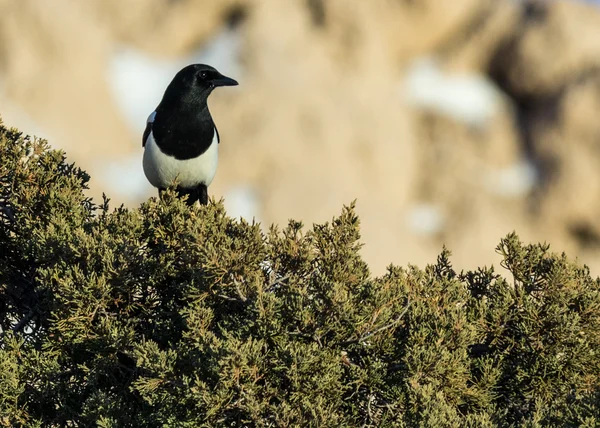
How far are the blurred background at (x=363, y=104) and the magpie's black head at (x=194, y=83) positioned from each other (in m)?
21.6

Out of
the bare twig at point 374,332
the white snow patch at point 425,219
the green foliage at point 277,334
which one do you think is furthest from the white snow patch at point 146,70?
the bare twig at point 374,332

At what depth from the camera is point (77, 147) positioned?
31469 mm

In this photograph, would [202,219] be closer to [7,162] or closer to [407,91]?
[7,162]

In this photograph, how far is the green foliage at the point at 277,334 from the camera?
12.1 feet

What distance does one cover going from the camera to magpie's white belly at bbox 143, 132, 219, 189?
647 cm

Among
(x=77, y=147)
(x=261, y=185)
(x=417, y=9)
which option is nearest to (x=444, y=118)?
(x=417, y=9)

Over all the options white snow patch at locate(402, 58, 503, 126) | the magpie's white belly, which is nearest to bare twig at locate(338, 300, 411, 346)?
the magpie's white belly

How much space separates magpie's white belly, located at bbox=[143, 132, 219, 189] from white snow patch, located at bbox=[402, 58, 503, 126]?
111ft

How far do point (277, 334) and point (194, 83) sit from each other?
3.19 m

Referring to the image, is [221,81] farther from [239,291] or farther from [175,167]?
[239,291]

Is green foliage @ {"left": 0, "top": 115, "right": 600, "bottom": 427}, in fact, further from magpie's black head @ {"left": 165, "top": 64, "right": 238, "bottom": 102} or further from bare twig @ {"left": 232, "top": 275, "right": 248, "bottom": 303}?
magpie's black head @ {"left": 165, "top": 64, "right": 238, "bottom": 102}

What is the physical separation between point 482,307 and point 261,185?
27.2 meters

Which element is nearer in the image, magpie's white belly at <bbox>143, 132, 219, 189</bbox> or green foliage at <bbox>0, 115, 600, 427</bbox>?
green foliage at <bbox>0, 115, 600, 427</bbox>

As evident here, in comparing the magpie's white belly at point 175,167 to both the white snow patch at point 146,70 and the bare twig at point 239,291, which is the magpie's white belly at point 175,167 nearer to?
the bare twig at point 239,291
